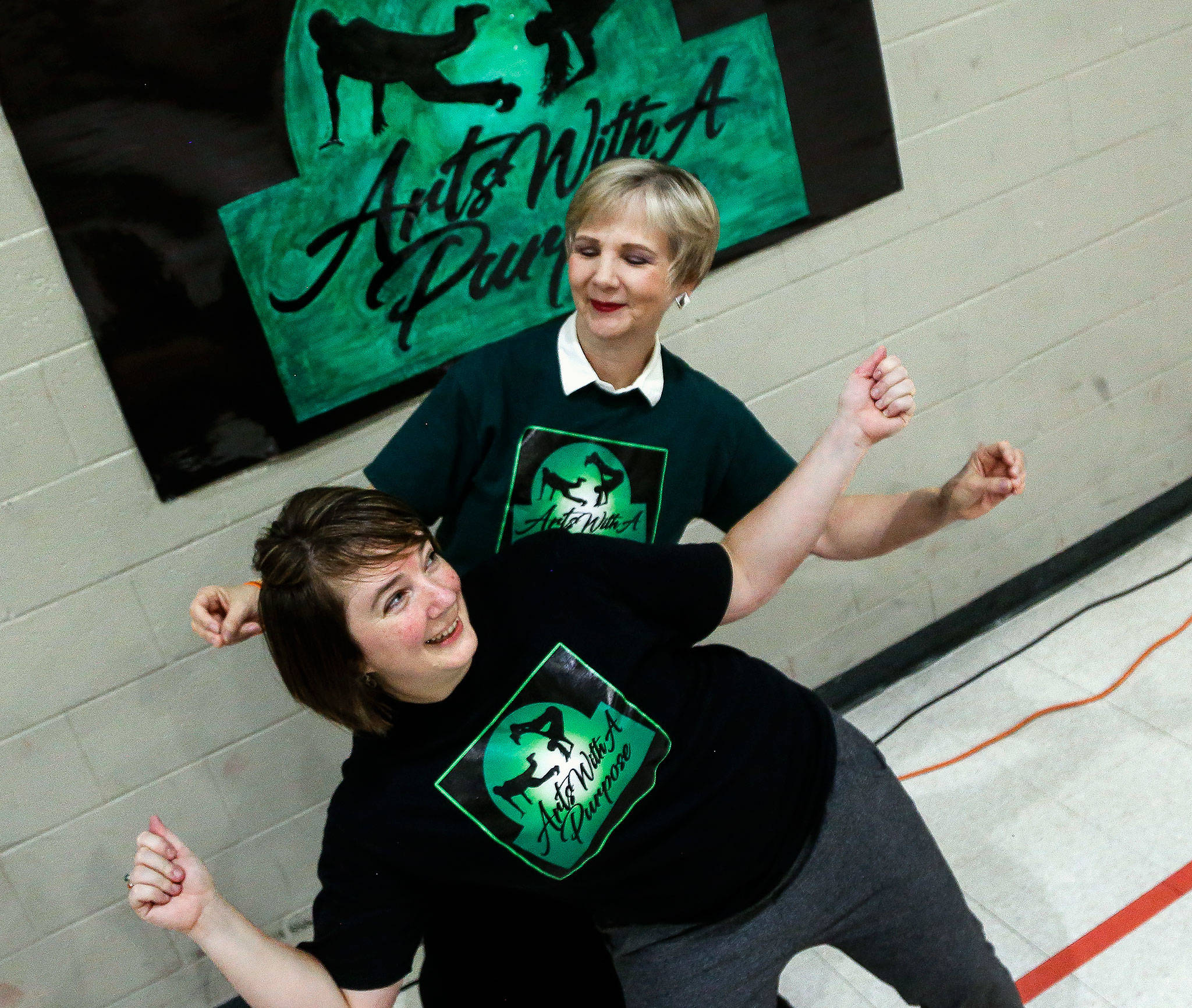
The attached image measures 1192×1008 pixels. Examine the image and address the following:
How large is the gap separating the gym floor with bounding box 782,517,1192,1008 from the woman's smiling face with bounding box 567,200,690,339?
1282 millimetres

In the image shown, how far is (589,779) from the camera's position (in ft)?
4.69

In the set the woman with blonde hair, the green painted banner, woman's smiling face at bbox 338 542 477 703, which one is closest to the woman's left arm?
the woman with blonde hair

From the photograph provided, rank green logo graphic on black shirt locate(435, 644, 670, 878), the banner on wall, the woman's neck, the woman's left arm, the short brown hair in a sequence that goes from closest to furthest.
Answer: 1. the short brown hair
2. green logo graphic on black shirt locate(435, 644, 670, 878)
3. the woman's left arm
4. the woman's neck
5. the banner on wall

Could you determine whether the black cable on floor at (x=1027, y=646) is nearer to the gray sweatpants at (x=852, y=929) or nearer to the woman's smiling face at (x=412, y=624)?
A: the gray sweatpants at (x=852, y=929)

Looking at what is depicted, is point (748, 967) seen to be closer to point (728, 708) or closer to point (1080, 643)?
point (728, 708)

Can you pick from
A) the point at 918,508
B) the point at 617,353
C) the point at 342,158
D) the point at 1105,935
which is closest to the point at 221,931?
the point at 617,353

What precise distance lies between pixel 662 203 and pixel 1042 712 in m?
1.61

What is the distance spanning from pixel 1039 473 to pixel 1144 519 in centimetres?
41

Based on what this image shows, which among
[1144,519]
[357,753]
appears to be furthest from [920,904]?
[1144,519]

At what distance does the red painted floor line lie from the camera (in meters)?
2.09

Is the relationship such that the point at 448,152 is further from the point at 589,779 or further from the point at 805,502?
the point at 589,779

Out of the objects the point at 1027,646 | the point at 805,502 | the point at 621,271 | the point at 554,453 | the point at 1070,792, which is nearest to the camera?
the point at 805,502

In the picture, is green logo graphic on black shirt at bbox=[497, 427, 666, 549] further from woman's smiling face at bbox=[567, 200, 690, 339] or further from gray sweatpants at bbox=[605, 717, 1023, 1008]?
gray sweatpants at bbox=[605, 717, 1023, 1008]

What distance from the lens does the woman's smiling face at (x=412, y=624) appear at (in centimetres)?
131
